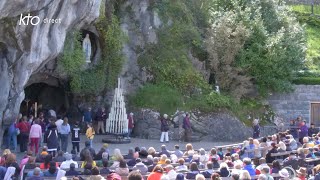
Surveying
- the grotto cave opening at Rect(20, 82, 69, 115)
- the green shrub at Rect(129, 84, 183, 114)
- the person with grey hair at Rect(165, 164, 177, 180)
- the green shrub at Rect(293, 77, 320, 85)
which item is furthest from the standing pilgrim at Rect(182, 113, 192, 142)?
the person with grey hair at Rect(165, 164, 177, 180)

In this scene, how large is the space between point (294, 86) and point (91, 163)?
19.2 m

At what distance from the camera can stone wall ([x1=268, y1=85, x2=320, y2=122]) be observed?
32.2 metres

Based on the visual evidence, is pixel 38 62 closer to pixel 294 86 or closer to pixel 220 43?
pixel 220 43

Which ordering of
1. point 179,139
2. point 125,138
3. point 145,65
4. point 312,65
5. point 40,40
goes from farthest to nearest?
point 312,65, point 145,65, point 179,139, point 125,138, point 40,40

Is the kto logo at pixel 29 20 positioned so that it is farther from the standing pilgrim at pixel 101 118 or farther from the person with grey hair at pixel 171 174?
the standing pilgrim at pixel 101 118

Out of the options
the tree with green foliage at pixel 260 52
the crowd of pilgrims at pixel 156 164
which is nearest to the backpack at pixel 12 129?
the crowd of pilgrims at pixel 156 164

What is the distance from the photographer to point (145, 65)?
1188 inches

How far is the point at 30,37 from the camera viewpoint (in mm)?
20781

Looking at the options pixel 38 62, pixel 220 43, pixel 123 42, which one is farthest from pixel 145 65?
pixel 38 62

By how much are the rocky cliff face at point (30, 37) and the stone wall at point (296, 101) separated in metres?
12.4

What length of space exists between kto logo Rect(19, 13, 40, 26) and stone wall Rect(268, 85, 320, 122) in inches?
612

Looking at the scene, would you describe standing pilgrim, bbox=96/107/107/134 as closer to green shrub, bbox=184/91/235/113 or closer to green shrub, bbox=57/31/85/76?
green shrub, bbox=57/31/85/76

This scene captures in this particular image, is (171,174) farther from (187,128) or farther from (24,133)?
(187,128)

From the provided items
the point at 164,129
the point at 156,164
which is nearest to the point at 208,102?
the point at 164,129
